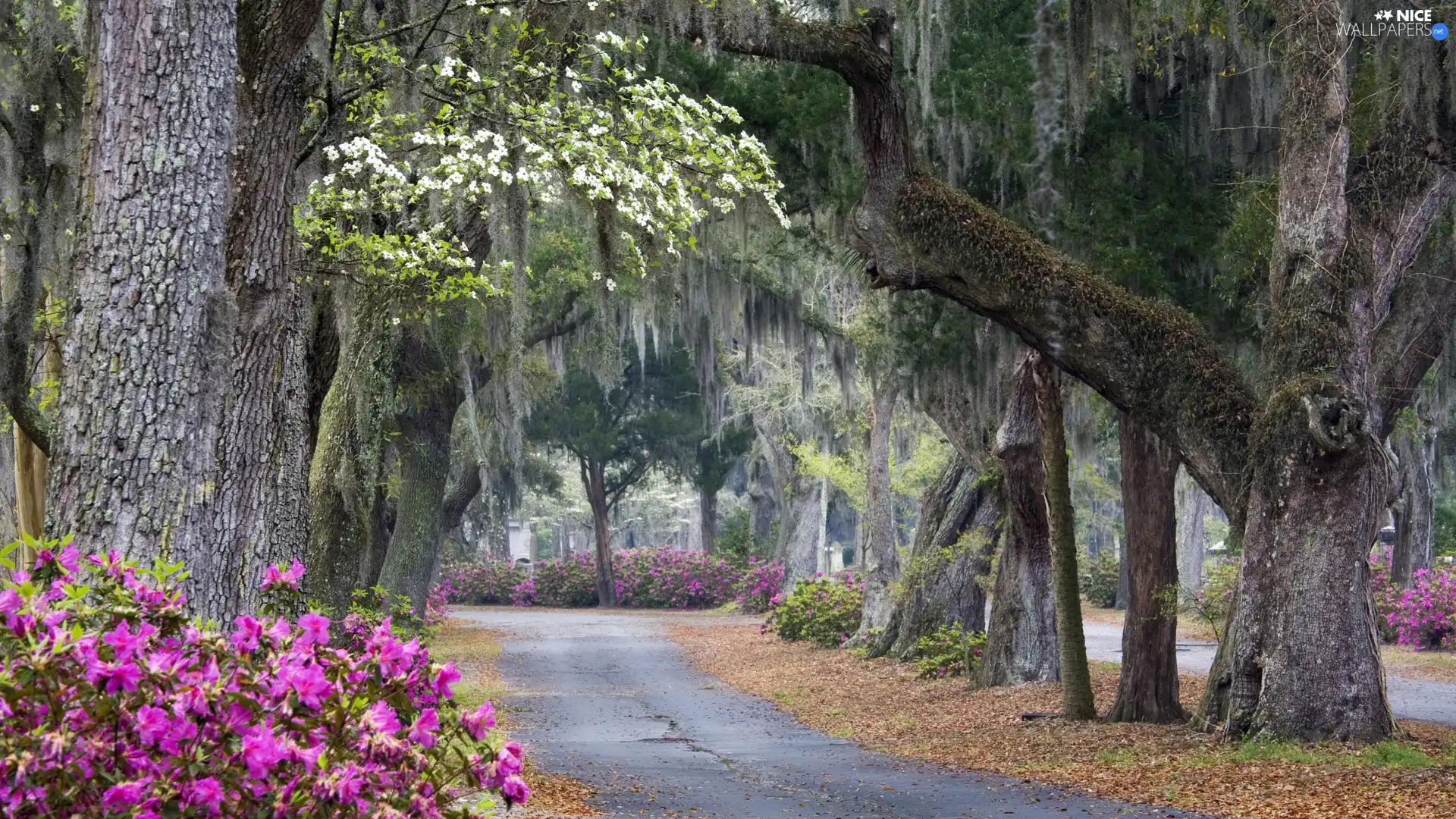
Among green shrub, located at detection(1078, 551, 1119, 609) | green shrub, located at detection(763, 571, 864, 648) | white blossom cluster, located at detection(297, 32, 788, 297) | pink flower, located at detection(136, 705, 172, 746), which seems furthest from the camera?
green shrub, located at detection(1078, 551, 1119, 609)

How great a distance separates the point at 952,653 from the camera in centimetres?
1844

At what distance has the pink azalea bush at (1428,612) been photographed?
23.5 metres

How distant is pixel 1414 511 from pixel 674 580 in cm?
2146

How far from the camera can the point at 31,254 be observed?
11.1 m

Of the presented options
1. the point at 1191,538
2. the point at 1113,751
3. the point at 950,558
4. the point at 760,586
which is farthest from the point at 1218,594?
the point at 760,586

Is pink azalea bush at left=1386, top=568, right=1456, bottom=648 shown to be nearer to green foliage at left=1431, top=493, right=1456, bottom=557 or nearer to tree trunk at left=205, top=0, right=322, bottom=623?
green foliage at left=1431, top=493, right=1456, bottom=557

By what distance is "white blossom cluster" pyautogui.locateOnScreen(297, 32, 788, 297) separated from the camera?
10695mm

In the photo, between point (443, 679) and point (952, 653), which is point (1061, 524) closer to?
point (952, 653)

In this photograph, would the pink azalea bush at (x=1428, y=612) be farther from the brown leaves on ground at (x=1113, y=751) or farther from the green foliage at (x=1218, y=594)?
the brown leaves on ground at (x=1113, y=751)

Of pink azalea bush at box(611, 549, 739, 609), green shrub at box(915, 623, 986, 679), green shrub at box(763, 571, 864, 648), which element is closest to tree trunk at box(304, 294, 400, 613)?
green shrub at box(915, 623, 986, 679)

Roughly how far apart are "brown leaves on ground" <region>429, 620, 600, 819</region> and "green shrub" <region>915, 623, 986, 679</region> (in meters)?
5.25

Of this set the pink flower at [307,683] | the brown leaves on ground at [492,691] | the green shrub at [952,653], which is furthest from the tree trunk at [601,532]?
the pink flower at [307,683]

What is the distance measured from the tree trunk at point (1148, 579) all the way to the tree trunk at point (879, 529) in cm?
965

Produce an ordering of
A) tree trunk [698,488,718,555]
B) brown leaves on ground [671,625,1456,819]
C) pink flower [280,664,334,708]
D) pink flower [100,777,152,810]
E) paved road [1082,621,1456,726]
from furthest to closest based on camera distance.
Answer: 1. tree trunk [698,488,718,555]
2. paved road [1082,621,1456,726]
3. brown leaves on ground [671,625,1456,819]
4. pink flower [280,664,334,708]
5. pink flower [100,777,152,810]
